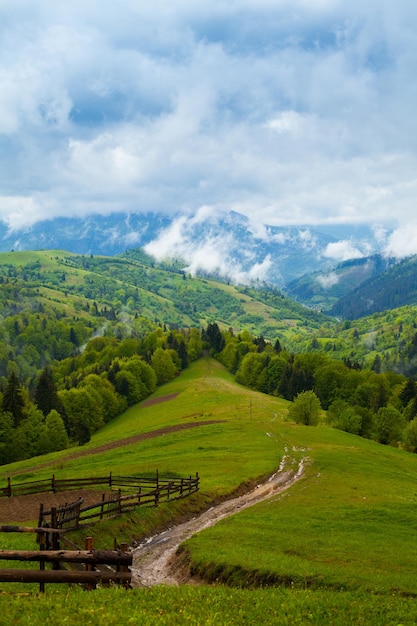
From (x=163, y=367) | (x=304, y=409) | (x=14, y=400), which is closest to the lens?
(x=14, y=400)

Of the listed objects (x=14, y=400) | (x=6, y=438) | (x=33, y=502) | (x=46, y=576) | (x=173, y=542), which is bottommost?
(x=6, y=438)

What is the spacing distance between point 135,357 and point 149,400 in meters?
32.6

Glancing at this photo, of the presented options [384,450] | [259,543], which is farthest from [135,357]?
[259,543]

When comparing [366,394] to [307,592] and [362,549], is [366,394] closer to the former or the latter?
[362,549]

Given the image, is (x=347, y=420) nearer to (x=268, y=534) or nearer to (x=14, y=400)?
(x=14, y=400)

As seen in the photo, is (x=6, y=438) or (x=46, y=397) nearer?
(x=6, y=438)

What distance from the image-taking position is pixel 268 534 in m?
36.4

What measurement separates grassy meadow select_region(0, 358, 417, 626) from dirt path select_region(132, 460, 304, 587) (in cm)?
133

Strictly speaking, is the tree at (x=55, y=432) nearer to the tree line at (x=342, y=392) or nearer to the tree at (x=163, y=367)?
the tree line at (x=342, y=392)

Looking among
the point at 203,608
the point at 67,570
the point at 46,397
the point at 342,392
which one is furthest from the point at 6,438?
the point at 342,392

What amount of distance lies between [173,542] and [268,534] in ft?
26.2

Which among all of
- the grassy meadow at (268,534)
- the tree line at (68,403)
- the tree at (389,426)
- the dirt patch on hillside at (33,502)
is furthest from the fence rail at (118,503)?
the tree at (389,426)

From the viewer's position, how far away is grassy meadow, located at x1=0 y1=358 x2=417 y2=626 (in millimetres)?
17953

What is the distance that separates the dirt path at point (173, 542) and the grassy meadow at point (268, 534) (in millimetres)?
1328
